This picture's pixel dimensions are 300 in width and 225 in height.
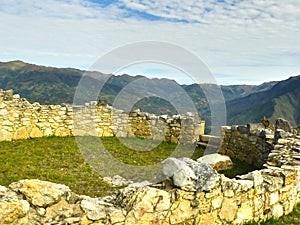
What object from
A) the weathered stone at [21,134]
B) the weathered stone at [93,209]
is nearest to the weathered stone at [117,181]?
the weathered stone at [93,209]

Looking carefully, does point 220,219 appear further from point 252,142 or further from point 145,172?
point 252,142

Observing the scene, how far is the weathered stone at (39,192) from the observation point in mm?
4934

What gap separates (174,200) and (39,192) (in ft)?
7.92

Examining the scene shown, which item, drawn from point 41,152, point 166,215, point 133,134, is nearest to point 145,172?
point 41,152

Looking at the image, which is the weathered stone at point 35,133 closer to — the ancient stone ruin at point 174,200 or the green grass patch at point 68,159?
the green grass patch at point 68,159

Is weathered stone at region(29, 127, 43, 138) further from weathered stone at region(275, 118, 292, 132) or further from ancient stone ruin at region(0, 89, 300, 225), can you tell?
weathered stone at region(275, 118, 292, 132)

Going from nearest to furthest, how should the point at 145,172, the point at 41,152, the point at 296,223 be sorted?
the point at 296,223 → the point at 145,172 → the point at 41,152

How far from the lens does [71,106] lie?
709 inches

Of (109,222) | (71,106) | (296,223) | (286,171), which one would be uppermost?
(71,106)

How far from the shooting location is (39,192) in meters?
5.00

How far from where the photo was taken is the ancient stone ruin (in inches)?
195

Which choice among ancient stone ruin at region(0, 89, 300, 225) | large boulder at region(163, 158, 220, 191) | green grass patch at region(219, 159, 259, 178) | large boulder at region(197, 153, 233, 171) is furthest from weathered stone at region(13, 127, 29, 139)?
large boulder at region(163, 158, 220, 191)

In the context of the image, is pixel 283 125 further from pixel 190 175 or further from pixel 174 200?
pixel 174 200

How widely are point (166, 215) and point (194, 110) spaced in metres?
12.6
